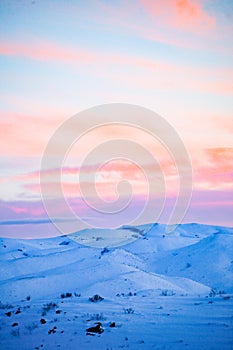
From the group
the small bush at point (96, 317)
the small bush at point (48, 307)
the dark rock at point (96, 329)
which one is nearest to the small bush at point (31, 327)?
the small bush at point (96, 317)

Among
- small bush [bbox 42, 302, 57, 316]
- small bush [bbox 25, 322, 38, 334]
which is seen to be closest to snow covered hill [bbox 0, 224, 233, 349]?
small bush [bbox 25, 322, 38, 334]

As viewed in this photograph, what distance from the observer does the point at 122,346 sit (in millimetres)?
9289

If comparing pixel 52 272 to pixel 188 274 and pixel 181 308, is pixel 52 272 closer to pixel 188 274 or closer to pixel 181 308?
pixel 188 274

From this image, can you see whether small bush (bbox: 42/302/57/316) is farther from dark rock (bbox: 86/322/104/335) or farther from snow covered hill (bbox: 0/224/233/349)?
dark rock (bbox: 86/322/104/335)

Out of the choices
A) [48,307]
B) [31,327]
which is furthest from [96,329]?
[48,307]

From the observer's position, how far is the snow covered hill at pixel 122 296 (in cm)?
1021

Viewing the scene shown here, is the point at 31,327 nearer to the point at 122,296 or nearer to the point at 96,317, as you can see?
the point at 96,317

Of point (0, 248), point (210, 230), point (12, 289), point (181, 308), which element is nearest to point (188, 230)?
point (210, 230)

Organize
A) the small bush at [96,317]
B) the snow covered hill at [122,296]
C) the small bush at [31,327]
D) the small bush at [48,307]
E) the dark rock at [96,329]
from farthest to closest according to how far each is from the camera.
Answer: the small bush at [48,307]
the small bush at [96,317]
the small bush at [31,327]
the dark rock at [96,329]
the snow covered hill at [122,296]

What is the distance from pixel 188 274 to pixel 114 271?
879 centimetres

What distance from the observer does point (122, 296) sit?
59.4 ft

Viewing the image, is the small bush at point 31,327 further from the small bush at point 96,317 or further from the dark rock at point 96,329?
the dark rock at point 96,329

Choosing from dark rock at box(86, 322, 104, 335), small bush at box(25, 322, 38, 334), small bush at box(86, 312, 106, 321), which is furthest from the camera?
small bush at box(86, 312, 106, 321)

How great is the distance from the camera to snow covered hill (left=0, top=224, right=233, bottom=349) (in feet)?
33.5
